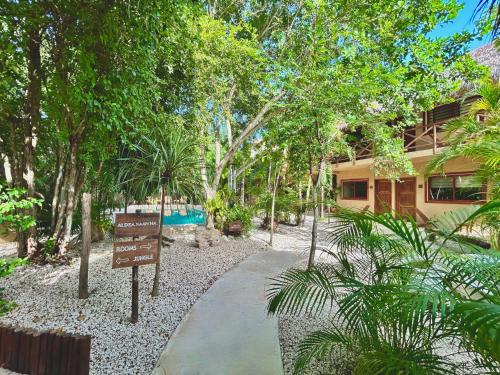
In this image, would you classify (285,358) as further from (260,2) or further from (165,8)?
(260,2)

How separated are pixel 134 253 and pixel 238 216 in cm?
532

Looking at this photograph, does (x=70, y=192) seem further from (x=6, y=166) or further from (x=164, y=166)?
(x=164, y=166)

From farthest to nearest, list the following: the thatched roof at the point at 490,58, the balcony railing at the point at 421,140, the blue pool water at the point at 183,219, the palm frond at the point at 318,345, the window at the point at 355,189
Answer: the window at the point at 355,189 < the blue pool water at the point at 183,219 < the balcony railing at the point at 421,140 < the thatched roof at the point at 490,58 < the palm frond at the point at 318,345

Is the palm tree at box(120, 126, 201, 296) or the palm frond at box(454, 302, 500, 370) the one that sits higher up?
the palm tree at box(120, 126, 201, 296)

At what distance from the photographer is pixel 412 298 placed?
1376mm

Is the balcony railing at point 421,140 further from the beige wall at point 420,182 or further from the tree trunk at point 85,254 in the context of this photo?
the tree trunk at point 85,254

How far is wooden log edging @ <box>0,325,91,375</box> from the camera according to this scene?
2064mm

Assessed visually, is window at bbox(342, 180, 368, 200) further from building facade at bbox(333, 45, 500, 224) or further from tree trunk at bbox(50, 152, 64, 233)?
tree trunk at bbox(50, 152, 64, 233)

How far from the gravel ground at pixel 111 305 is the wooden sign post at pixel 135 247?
32cm

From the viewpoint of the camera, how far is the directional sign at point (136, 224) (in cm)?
302

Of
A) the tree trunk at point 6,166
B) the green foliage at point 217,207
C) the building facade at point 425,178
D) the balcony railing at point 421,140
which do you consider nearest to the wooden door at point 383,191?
the building facade at point 425,178

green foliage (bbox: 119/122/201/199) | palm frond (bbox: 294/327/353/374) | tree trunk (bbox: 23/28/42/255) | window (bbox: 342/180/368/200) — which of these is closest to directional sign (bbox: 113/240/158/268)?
green foliage (bbox: 119/122/201/199)

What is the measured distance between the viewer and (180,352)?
2.53 m

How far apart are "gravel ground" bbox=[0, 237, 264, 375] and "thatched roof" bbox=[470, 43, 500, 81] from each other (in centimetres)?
1003
